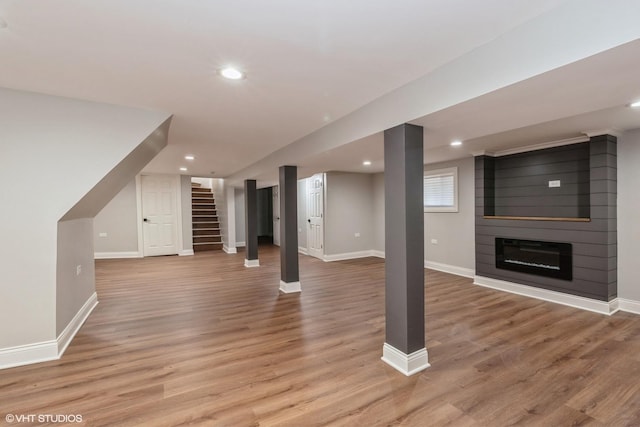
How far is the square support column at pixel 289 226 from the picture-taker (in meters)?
4.66

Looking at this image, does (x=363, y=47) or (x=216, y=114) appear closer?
(x=363, y=47)

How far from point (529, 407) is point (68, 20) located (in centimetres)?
355

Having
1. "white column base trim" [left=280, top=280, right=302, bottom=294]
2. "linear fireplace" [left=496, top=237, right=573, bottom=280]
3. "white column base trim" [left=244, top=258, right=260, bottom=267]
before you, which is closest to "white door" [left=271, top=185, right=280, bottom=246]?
"white column base trim" [left=244, top=258, right=260, bottom=267]

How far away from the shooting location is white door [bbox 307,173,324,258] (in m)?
7.60

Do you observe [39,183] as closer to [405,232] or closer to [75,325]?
[75,325]

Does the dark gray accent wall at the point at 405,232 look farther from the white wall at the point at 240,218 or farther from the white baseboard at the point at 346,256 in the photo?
the white wall at the point at 240,218

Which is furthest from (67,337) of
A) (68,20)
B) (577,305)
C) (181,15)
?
(577,305)

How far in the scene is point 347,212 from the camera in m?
7.64

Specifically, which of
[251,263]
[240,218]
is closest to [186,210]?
[240,218]

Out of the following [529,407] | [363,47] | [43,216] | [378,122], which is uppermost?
[363,47]

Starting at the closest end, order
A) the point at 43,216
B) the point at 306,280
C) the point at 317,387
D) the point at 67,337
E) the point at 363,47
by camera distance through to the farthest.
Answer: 1. the point at 363,47
2. the point at 317,387
3. the point at 43,216
4. the point at 67,337
5. the point at 306,280

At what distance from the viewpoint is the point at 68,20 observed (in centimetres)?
152

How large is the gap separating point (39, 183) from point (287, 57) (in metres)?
2.39

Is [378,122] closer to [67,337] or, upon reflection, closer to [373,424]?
[373,424]
